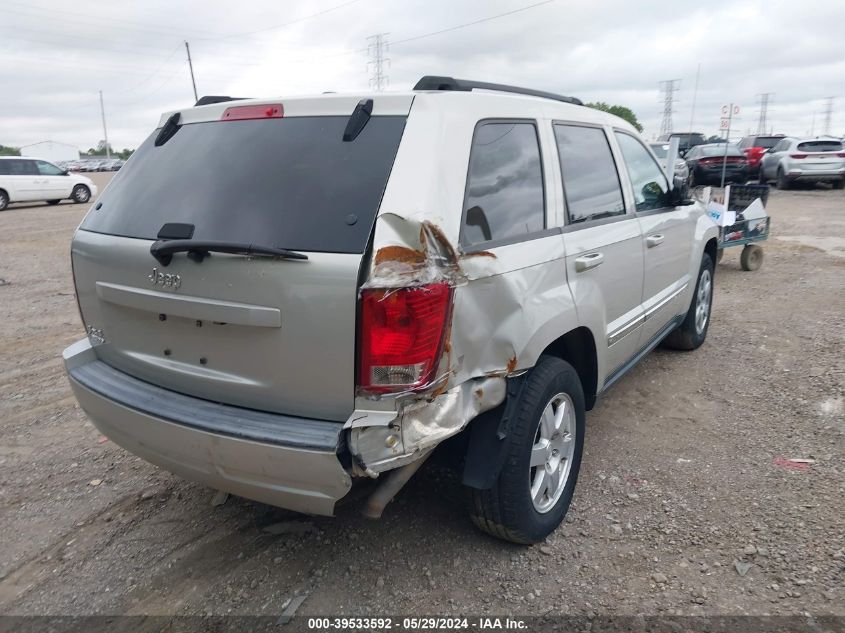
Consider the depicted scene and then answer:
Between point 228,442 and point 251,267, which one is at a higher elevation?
point 251,267

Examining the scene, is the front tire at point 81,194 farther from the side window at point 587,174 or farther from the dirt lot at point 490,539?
the side window at point 587,174

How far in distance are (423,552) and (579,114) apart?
7.86 ft

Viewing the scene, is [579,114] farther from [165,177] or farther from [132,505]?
[132,505]

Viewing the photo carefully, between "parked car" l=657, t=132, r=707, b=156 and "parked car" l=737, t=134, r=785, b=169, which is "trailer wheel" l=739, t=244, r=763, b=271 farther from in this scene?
"parked car" l=657, t=132, r=707, b=156

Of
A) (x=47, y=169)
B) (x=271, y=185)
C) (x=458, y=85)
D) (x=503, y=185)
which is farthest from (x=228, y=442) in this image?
(x=47, y=169)

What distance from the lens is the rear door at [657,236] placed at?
12.9 feet

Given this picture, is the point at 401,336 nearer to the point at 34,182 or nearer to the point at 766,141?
the point at 34,182

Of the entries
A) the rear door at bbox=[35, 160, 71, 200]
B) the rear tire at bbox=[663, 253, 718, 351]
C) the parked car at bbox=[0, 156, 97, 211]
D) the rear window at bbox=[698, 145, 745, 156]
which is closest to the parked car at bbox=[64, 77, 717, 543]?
the rear tire at bbox=[663, 253, 718, 351]

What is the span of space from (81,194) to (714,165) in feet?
72.3

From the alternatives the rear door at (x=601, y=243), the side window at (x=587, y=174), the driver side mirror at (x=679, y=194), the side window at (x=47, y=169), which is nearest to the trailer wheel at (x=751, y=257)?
the driver side mirror at (x=679, y=194)

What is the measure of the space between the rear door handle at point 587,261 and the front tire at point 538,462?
461 mm

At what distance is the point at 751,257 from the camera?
8984mm

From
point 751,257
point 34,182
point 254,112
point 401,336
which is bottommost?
point 751,257

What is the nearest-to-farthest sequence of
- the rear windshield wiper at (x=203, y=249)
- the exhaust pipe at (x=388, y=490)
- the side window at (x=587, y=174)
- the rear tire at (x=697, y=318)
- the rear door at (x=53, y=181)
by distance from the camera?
1. the rear windshield wiper at (x=203, y=249)
2. the exhaust pipe at (x=388, y=490)
3. the side window at (x=587, y=174)
4. the rear tire at (x=697, y=318)
5. the rear door at (x=53, y=181)
